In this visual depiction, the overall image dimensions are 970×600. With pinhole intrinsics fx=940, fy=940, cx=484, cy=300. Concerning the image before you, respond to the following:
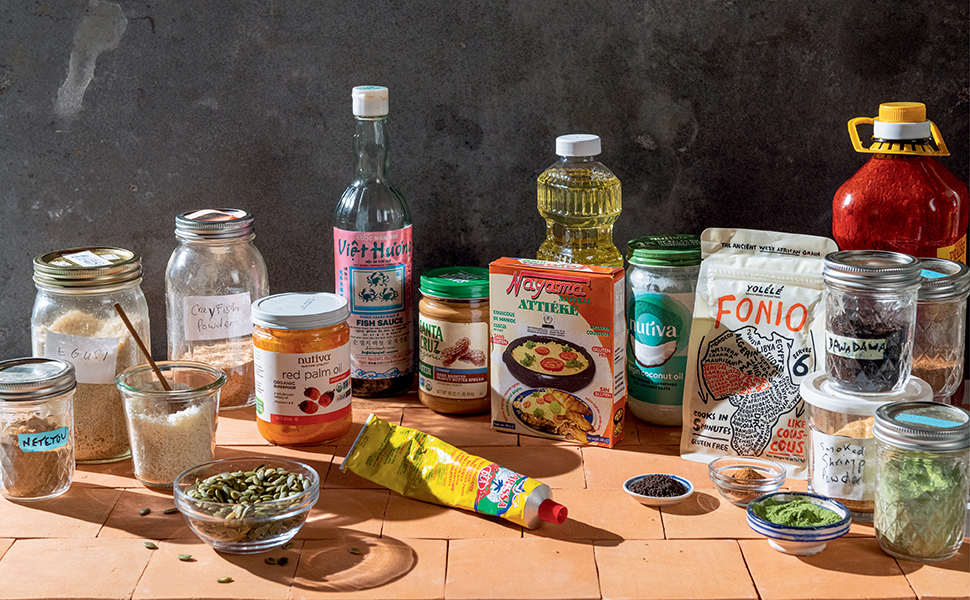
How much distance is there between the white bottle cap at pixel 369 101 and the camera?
1.39 metres

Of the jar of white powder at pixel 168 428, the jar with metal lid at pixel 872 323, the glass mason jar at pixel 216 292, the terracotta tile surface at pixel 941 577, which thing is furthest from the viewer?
the glass mason jar at pixel 216 292

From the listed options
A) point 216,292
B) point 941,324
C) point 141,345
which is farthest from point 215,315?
point 941,324

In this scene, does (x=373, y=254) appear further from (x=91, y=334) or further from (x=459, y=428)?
(x=91, y=334)

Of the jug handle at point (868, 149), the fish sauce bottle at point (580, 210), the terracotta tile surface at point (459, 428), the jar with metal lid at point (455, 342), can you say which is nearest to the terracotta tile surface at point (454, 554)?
the terracotta tile surface at point (459, 428)

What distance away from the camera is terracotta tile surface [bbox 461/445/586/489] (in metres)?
1.20

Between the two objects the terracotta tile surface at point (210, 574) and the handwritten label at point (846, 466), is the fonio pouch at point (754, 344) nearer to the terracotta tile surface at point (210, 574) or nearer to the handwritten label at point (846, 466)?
the handwritten label at point (846, 466)

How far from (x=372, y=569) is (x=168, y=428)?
355 mm

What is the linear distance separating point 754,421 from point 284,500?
0.62 meters

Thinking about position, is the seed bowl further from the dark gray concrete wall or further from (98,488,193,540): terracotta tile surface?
the dark gray concrete wall

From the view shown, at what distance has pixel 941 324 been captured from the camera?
3.87 ft

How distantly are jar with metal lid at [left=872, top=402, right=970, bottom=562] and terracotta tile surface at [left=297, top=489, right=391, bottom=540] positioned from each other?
0.56 m

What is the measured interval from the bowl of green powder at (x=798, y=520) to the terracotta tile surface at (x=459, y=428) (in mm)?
380

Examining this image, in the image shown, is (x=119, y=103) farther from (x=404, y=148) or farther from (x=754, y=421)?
(x=754, y=421)

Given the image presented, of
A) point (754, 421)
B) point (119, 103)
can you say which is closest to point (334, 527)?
point (754, 421)
